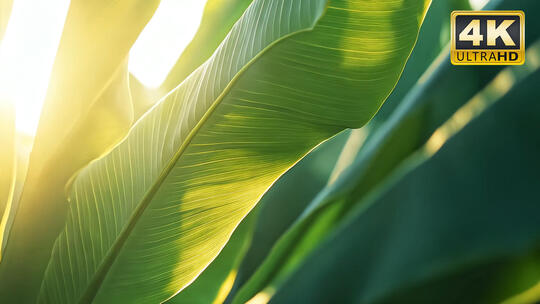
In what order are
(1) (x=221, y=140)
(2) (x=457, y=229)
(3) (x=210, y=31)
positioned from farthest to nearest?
(3) (x=210, y=31) < (2) (x=457, y=229) < (1) (x=221, y=140)

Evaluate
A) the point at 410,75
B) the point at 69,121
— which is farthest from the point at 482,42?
the point at 69,121

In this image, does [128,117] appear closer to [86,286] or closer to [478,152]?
[86,286]

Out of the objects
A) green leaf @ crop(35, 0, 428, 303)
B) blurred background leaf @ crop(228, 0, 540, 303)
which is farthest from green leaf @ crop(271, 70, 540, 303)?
green leaf @ crop(35, 0, 428, 303)

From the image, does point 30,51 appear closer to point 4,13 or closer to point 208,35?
point 4,13

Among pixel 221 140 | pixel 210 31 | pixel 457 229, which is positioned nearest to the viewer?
pixel 221 140

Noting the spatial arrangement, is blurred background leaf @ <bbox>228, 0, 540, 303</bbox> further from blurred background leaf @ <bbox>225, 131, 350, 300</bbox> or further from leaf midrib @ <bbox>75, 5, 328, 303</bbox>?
leaf midrib @ <bbox>75, 5, 328, 303</bbox>

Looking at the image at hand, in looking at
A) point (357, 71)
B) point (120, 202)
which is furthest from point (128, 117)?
point (357, 71)

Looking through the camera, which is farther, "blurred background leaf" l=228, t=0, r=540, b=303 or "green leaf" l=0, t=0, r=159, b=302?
"blurred background leaf" l=228, t=0, r=540, b=303
